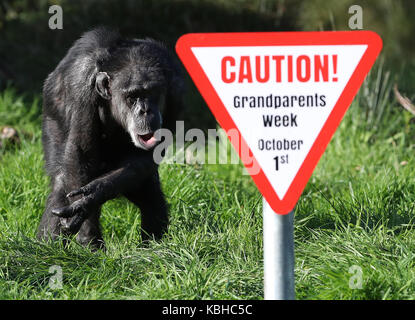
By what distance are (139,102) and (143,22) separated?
5631mm

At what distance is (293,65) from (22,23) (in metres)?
7.43

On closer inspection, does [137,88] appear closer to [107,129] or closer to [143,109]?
[143,109]

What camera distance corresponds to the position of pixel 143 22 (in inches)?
367

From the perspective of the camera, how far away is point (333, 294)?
3053 millimetres

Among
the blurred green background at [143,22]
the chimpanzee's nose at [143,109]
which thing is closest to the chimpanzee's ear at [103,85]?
the chimpanzee's nose at [143,109]

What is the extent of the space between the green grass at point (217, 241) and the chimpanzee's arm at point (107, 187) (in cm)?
19

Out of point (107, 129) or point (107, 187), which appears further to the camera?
point (107, 129)

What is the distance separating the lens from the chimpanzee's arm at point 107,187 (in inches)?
148

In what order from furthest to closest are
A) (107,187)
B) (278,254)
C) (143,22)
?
(143,22) < (107,187) < (278,254)

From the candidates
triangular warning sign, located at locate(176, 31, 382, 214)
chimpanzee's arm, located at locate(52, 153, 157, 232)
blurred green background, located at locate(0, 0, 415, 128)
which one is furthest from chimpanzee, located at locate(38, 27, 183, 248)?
blurred green background, located at locate(0, 0, 415, 128)

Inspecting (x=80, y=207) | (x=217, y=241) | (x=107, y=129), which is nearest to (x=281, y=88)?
(x=217, y=241)

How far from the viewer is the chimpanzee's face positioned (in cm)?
393

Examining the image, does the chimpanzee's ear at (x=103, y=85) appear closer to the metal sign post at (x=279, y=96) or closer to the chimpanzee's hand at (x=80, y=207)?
the chimpanzee's hand at (x=80, y=207)

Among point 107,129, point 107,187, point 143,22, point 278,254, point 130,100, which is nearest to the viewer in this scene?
point 278,254
